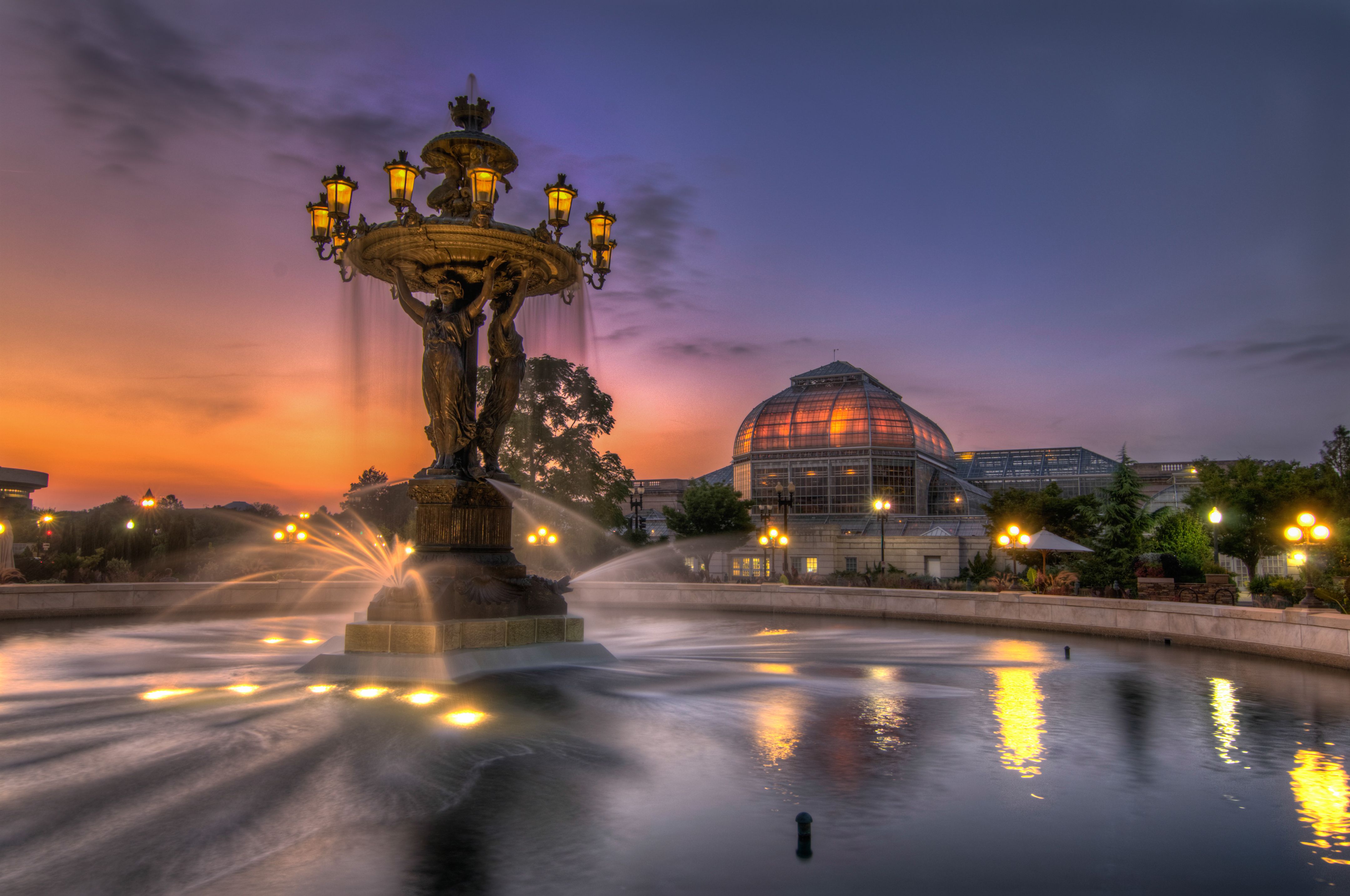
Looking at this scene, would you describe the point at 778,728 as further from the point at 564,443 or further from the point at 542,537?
the point at 564,443

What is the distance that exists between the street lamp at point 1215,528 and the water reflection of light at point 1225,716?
1909 centimetres

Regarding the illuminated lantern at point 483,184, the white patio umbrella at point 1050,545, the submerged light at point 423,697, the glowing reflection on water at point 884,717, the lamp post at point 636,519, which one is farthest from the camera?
the lamp post at point 636,519

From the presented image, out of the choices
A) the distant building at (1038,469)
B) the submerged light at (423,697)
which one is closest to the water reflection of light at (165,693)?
the submerged light at (423,697)

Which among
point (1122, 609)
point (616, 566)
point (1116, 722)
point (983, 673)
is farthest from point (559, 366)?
point (1116, 722)

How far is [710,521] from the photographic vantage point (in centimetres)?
5094

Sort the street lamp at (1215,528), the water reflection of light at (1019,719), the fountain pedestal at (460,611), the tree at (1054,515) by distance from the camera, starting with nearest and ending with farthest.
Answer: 1. the water reflection of light at (1019,719)
2. the fountain pedestal at (460,611)
3. the street lamp at (1215,528)
4. the tree at (1054,515)

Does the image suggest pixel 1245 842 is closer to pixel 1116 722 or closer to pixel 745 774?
pixel 745 774

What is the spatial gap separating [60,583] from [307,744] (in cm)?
1996

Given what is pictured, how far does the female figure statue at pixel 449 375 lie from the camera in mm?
12719

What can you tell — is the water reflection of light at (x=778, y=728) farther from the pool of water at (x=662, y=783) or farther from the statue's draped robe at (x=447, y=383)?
the statue's draped robe at (x=447, y=383)

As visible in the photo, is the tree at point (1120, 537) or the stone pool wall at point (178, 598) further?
the tree at point (1120, 537)

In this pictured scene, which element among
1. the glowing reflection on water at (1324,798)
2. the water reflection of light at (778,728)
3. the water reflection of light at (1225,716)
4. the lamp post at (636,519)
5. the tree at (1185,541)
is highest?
the lamp post at (636,519)

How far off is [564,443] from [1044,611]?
23.6 m

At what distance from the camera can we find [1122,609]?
2028 centimetres
